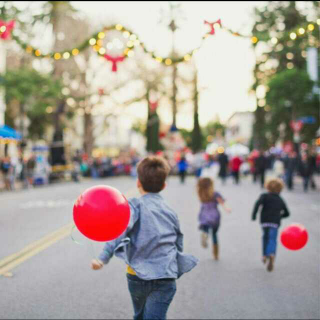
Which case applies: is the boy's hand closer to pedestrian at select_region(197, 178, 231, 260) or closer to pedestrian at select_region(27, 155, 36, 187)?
pedestrian at select_region(197, 178, 231, 260)

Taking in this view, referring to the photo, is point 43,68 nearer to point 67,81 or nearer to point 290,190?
point 67,81

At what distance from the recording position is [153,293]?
3.52 m

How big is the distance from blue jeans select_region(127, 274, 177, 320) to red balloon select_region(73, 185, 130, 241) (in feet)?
1.48

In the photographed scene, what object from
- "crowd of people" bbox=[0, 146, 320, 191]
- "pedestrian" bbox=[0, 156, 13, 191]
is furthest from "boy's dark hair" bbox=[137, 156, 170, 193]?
"pedestrian" bbox=[0, 156, 13, 191]

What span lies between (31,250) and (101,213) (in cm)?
560

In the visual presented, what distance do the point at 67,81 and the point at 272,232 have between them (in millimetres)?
32152

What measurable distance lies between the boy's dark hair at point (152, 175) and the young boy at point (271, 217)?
12.1 feet

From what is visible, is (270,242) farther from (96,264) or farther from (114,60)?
(114,60)

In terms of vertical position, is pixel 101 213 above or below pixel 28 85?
below

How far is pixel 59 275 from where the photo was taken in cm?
671

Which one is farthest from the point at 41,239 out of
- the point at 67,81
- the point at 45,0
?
the point at 67,81

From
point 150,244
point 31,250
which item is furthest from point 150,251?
point 31,250

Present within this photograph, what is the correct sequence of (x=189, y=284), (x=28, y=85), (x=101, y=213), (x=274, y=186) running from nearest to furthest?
(x=101, y=213)
(x=189, y=284)
(x=274, y=186)
(x=28, y=85)

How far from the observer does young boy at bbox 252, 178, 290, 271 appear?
23.2 ft
